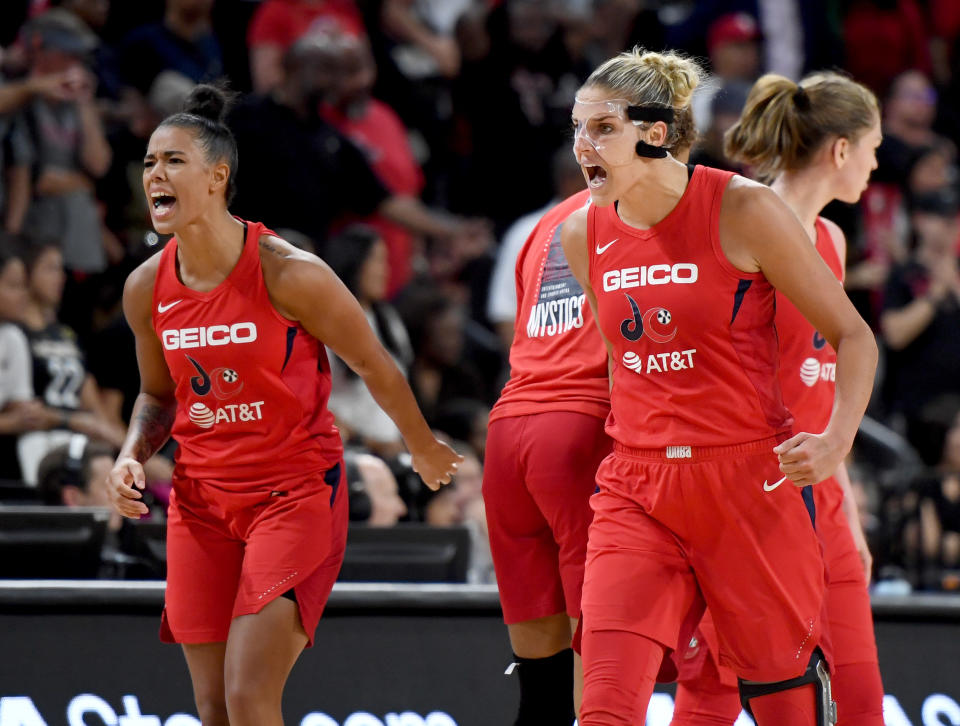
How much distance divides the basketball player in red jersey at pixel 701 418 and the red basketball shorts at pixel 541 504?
0.31 m

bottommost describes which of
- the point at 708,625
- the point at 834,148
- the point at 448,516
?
the point at 448,516

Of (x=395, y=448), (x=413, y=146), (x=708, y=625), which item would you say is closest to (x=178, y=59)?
(x=413, y=146)

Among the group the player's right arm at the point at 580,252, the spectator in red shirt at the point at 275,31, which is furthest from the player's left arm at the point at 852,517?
the spectator in red shirt at the point at 275,31

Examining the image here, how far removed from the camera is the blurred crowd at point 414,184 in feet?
21.9

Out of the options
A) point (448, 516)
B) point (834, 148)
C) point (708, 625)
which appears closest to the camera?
point (708, 625)

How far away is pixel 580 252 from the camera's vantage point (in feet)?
12.1

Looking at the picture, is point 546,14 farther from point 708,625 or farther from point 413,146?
point 708,625

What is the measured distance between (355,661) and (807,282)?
2178 millimetres

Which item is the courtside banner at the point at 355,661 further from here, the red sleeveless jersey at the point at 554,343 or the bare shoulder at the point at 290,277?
the bare shoulder at the point at 290,277

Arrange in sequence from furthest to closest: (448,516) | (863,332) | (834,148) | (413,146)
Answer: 1. (413,146)
2. (448,516)
3. (834,148)
4. (863,332)

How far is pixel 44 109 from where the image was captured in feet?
23.6

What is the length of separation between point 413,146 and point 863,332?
6331mm

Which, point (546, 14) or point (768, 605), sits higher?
point (546, 14)

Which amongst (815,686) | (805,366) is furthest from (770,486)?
(805,366)
